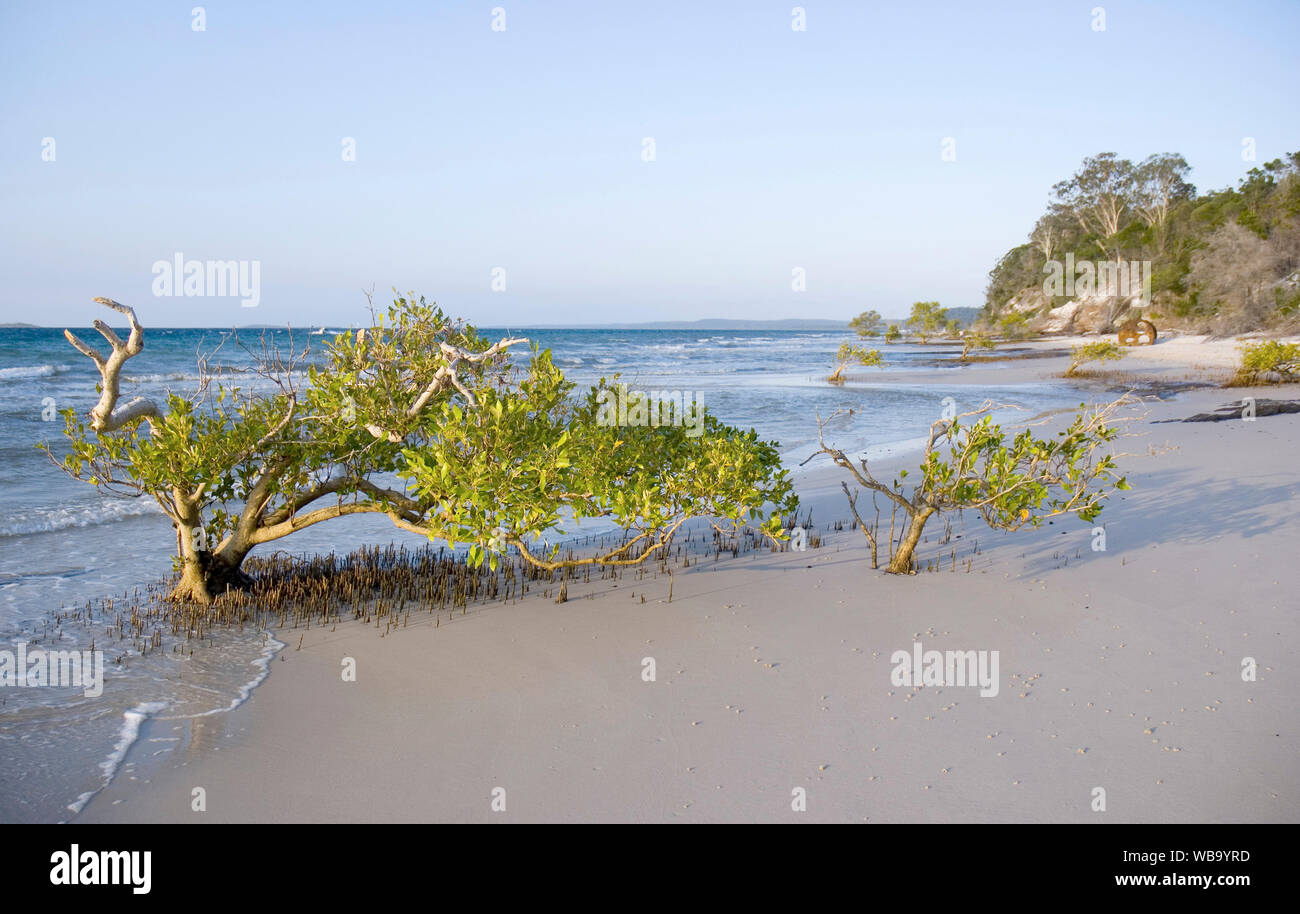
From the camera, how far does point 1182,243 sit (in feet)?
182

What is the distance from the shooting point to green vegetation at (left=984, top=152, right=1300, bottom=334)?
3878 centimetres

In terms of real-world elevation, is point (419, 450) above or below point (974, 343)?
below

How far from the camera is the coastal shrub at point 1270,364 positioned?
24.3 m

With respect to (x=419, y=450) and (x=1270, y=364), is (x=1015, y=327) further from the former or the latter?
(x=419, y=450)

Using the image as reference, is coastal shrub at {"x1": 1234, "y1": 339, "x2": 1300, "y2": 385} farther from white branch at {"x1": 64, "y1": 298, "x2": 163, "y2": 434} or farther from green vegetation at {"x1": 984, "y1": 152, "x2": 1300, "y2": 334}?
white branch at {"x1": 64, "y1": 298, "x2": 163, "y2": 434}
